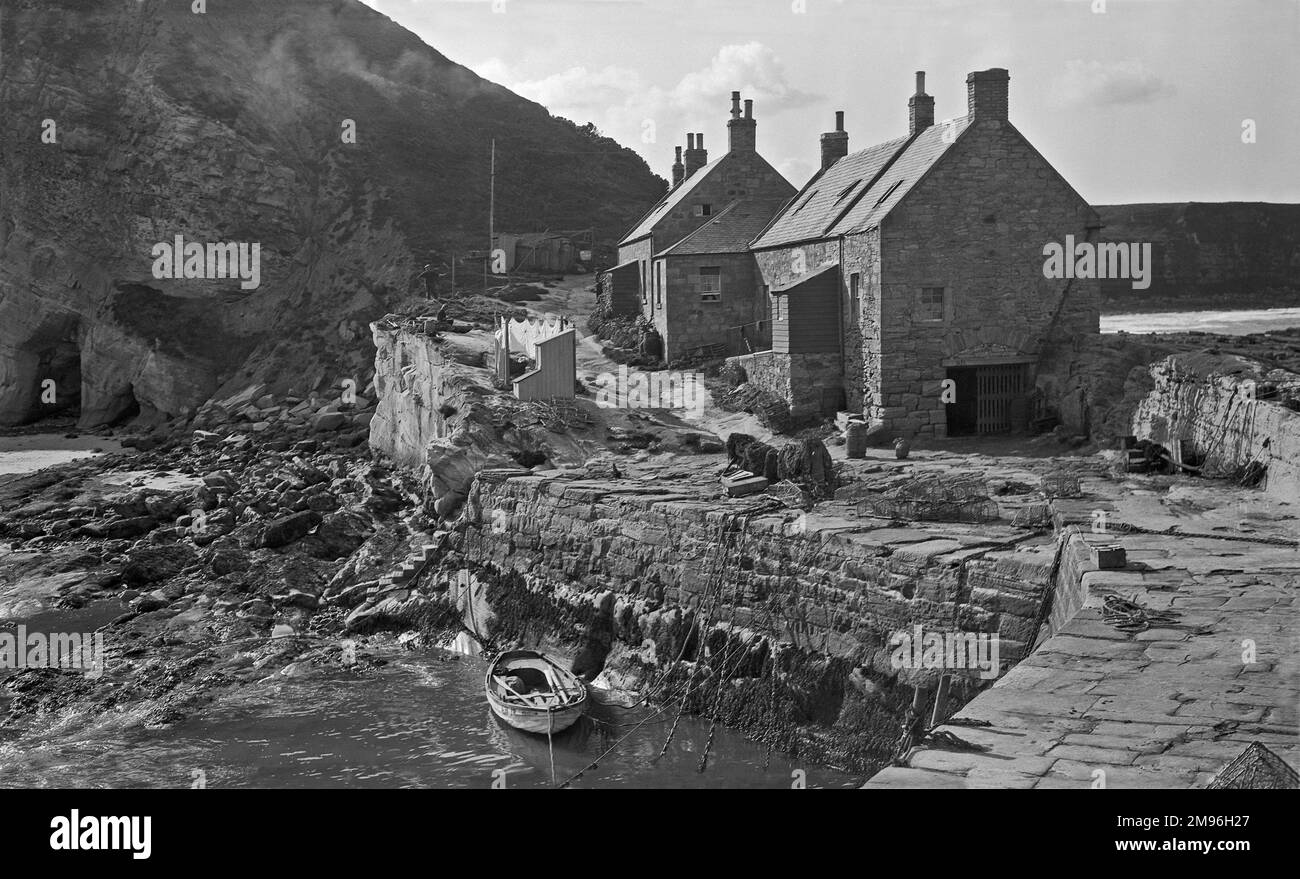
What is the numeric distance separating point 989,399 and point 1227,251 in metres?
17.6

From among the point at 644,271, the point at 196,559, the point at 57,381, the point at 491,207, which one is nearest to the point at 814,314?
the point at 644,271

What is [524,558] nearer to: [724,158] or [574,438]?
[574,438]

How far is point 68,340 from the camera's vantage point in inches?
2088

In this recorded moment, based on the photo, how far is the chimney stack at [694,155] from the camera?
4553 cm

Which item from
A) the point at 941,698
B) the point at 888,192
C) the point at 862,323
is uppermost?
the point at 888,192

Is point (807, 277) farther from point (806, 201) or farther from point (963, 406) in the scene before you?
point (806, 201)

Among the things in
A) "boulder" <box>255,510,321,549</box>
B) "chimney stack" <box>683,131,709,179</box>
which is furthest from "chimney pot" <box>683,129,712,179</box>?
"boulder" <box>255,510,321,549</box>

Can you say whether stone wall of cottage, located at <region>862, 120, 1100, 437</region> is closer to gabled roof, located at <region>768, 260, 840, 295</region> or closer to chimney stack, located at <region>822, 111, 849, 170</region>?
gabled roof, located at <region>768, 260, 840, 295</region>

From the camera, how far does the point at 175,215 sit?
169 ft

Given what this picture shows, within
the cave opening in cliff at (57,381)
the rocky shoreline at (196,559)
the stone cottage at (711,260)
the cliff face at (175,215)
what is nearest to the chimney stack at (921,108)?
the stone cottage at (711,260)

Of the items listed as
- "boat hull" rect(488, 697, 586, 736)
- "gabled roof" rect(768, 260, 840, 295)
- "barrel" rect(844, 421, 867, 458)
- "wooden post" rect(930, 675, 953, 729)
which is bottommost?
"boat hull" rect(488, 697, 586, 736)

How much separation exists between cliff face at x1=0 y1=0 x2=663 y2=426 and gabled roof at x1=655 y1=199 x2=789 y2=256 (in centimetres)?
1618

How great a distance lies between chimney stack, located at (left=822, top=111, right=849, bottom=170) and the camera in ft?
118
